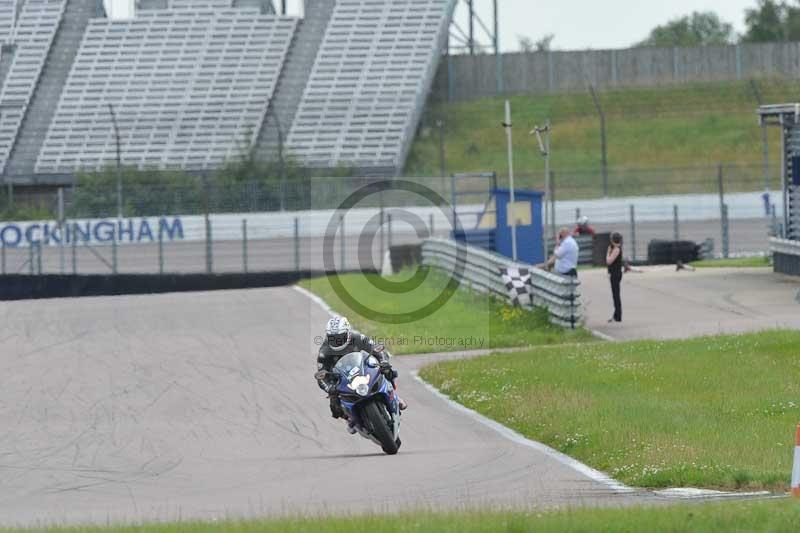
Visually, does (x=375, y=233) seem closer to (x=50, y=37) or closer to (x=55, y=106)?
(x=55, y=106)

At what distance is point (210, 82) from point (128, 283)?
79.0 ft

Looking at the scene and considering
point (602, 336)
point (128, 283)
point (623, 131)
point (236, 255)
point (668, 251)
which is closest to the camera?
point (602, 336)

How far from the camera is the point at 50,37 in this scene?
6069 cm

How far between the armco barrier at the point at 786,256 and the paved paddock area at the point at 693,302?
0.19 meters

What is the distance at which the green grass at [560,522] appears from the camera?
8391 millimetres

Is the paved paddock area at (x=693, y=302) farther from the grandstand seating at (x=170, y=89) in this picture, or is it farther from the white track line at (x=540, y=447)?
the grandstand seating at (x=170, y=89)

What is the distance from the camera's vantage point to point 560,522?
8.51 metres

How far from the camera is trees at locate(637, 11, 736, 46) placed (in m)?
98.9

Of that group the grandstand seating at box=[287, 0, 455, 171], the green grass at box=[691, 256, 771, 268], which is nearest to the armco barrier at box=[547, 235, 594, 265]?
the green grass at box=[691, 256, 771, 268]

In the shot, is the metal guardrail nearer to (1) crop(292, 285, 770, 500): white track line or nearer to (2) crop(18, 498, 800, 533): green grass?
(1) crop(292, 285, 770, 500): white track line

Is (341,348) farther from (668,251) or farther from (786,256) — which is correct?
(668,251)

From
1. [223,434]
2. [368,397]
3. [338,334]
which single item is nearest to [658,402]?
[368,397]

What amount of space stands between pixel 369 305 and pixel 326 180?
17.3 meters

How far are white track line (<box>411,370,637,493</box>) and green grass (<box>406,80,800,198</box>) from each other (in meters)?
34.8
